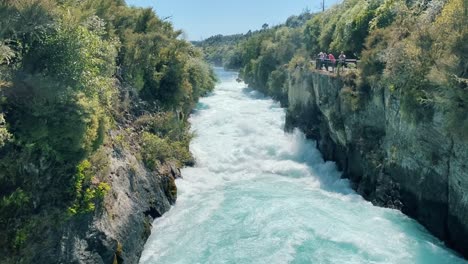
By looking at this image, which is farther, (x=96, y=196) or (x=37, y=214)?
(x=96, y=196)

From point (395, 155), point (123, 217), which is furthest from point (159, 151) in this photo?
point (395, 155)

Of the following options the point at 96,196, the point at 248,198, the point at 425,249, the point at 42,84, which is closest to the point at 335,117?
the point at 248,198

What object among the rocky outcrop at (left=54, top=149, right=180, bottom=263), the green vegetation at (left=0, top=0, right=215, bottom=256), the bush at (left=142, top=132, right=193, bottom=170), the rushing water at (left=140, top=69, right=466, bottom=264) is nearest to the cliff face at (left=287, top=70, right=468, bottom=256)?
the rushing water at (left=140, top=69, right=466, bottom=264)


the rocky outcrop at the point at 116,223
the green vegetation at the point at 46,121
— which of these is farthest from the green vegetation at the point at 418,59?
the green vegetation at the point at 46,121

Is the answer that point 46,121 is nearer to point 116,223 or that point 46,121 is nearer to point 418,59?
point 116,223

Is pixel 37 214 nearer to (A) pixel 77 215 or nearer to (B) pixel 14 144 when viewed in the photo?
(A) pixel 77 215

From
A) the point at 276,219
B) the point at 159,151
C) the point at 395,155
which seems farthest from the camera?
the point at 159,151
